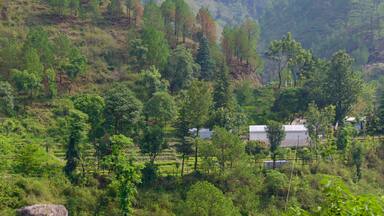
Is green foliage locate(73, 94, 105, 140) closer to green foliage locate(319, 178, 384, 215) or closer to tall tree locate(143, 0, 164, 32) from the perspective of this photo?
tall tree locate(143, 0, 164, 32)

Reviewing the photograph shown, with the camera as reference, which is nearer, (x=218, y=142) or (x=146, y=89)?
(x=218, y=142)

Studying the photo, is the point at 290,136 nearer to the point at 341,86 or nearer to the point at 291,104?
the point at 291,104

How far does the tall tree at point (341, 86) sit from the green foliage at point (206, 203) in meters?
21.0

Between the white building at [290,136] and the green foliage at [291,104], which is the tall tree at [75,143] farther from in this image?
the green foliage at [291,104]

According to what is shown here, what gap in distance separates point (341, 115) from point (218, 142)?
57.1ft

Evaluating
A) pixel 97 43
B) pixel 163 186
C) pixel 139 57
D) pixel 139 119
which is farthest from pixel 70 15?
pixel 163 186

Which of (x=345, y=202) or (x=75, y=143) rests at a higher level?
(x=345, y=202)

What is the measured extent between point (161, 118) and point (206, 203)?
1335 centimetres

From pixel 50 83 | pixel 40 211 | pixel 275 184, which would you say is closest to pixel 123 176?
pixel 40 211

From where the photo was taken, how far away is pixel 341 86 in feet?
147

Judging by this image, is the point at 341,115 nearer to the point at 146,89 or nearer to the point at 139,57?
the point at 146,89

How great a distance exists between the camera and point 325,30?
112750 mm

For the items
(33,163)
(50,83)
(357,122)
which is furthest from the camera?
(357,122)

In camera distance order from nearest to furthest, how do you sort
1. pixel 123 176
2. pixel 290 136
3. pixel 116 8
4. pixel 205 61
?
pixel 123 176 → pixel 290 136 → pixel 205 61 → pixel 116 8
